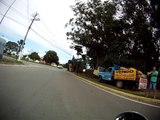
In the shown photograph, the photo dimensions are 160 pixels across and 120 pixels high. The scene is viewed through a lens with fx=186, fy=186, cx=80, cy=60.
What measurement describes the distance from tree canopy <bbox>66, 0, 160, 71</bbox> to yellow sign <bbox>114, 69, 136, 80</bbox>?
30.6 ft

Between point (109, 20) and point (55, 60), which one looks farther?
point (55, 60)

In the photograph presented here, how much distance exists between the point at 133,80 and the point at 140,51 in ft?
50.1

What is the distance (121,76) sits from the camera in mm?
20641

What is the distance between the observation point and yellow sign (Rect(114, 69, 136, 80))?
1911cm

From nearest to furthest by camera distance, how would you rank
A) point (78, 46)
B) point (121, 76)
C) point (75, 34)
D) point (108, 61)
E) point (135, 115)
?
1. point (135, 115)
2. point (121, 76)
3. point (108, 61)
4. point (75, 34)
5. point (78, 46)

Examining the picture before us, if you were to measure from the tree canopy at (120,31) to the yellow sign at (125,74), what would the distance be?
30.6 ft

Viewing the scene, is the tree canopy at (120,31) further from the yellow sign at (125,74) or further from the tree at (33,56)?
the tree at (33,56)

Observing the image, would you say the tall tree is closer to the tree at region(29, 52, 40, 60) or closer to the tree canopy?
the tree canopy

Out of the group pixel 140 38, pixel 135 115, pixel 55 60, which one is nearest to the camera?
pixel 135 115

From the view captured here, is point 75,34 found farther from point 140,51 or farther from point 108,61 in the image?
point 140,51

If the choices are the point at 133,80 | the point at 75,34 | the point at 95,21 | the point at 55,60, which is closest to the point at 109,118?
the point at 133,80

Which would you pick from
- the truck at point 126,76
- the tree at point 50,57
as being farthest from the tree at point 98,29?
the tree at point 50,57

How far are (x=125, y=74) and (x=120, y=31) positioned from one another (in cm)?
1645

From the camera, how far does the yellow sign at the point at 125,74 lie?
19.1 metres
